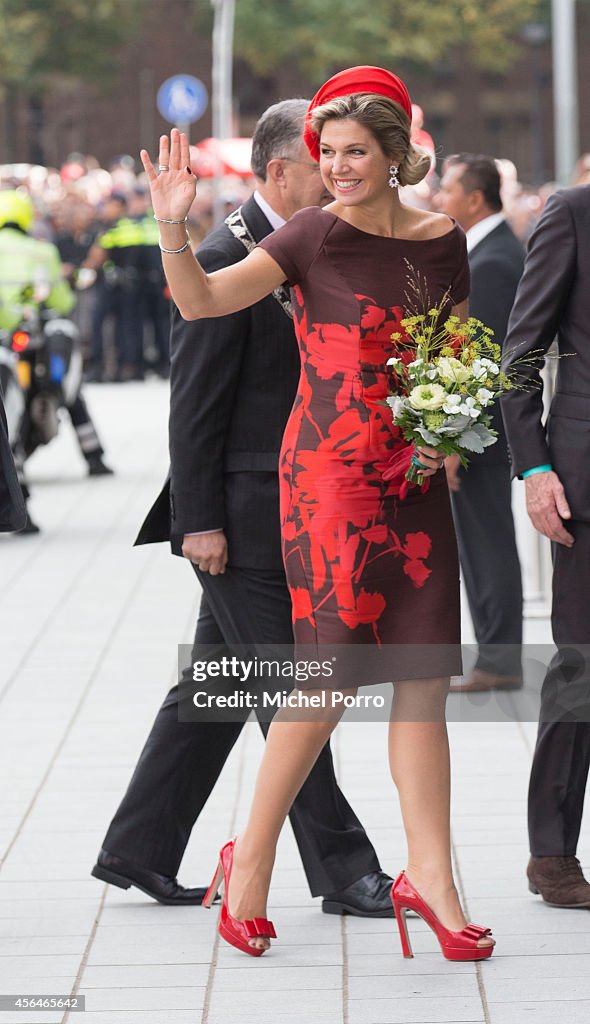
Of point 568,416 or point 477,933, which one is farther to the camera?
point 568,416

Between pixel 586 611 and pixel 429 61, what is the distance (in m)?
54.7

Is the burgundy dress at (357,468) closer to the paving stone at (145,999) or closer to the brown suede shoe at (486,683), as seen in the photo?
the paving stone at (145,999)

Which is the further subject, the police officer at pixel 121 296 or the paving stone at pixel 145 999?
the police officer at pixel 121 296

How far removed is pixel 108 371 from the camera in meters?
23.2

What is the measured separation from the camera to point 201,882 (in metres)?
4.98

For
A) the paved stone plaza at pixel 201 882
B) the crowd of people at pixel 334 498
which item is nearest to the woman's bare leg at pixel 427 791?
the crowd of people at pixel 334 498

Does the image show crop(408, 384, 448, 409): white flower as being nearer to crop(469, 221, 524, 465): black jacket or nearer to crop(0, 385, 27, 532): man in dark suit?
crop(0, 385, 27, 532): man in dark suit

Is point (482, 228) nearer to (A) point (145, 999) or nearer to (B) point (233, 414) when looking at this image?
(B) point (233, 414)

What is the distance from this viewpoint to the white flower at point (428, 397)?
13.0 feet

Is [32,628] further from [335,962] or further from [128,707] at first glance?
[335,962]

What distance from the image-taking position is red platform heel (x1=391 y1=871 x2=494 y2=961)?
14.0 feet

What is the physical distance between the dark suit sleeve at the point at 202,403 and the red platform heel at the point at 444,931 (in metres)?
0.97

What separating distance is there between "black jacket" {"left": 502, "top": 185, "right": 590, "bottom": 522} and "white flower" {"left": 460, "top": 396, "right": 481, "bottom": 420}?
473 mm

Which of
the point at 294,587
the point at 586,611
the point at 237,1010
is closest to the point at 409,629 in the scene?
the point at 294,587
